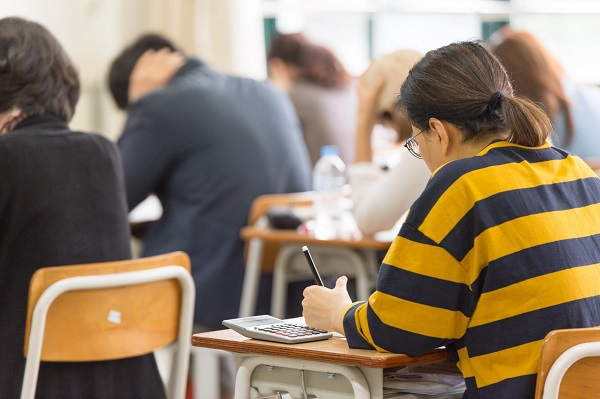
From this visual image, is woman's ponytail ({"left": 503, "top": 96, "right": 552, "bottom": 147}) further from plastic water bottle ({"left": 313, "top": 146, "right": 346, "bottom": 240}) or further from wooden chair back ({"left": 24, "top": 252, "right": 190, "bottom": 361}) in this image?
plastic water bottle ({"left": 313, "top": 146, "right": 346, "bottom": 240})

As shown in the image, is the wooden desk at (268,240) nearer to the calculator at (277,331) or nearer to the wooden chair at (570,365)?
the calculator at (277,331)

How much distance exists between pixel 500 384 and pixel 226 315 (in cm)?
199

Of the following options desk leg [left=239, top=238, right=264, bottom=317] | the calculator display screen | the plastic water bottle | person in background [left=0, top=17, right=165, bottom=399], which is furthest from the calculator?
desk leg [left=239, top=238, right=264, bottom=317]

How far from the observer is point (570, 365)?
147 centimetres

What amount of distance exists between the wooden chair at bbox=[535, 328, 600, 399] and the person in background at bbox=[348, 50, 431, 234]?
3.72 ft

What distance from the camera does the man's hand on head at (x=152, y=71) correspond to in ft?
12.2

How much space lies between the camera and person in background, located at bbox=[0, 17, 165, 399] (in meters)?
2.03

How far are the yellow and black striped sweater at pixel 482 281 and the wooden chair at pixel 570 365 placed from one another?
0.07 metres

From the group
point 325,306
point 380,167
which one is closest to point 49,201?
point 325,306

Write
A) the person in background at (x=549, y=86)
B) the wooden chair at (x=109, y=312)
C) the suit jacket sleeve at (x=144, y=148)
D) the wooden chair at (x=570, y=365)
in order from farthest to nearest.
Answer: the person in background at (x=549, y=86) → the suit jacket sleeve at (x=144, y=148) → the wooden chair at (x=109, y=312) → the wooden chair at (x=570, y=365)

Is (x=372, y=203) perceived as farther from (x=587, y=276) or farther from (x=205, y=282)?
(x=587, y=276)

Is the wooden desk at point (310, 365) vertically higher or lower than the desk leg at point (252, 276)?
higher

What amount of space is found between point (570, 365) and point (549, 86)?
241 centimetres

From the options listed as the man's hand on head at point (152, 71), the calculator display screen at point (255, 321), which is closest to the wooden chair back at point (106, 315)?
the calculator display screen at point (255, 321)
